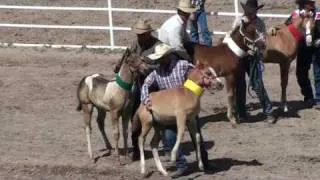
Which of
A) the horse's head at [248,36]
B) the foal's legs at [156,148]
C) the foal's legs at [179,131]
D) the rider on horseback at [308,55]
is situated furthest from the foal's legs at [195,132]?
the rider on horseback at [308,55]

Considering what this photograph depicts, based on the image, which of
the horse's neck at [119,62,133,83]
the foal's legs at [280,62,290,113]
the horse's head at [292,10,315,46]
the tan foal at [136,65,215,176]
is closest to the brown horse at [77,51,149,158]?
the horse's neck at [119,62,133,83]

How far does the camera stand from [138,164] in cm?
1012

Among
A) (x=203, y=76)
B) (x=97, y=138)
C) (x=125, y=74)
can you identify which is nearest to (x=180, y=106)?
(x=203, y=76)

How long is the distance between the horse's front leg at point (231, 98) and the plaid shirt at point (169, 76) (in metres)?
2.42

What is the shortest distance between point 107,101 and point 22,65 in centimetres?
639

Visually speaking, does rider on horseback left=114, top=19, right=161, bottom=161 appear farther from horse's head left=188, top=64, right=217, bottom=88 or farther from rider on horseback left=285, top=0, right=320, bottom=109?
rider on horseback left=285, top=0, right=320, bottom=109

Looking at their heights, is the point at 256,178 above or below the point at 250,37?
below

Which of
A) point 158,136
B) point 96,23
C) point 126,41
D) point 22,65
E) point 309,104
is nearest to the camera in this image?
point 158,136

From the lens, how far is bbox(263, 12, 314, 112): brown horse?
12.5m

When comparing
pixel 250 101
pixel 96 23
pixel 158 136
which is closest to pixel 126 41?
pixel 96 23

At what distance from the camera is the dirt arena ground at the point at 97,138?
9.99m

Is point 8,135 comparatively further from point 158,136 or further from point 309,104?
point 309,104

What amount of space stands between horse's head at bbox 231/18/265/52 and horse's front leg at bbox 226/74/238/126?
1.50 feet

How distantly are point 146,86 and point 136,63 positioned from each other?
325 mm
